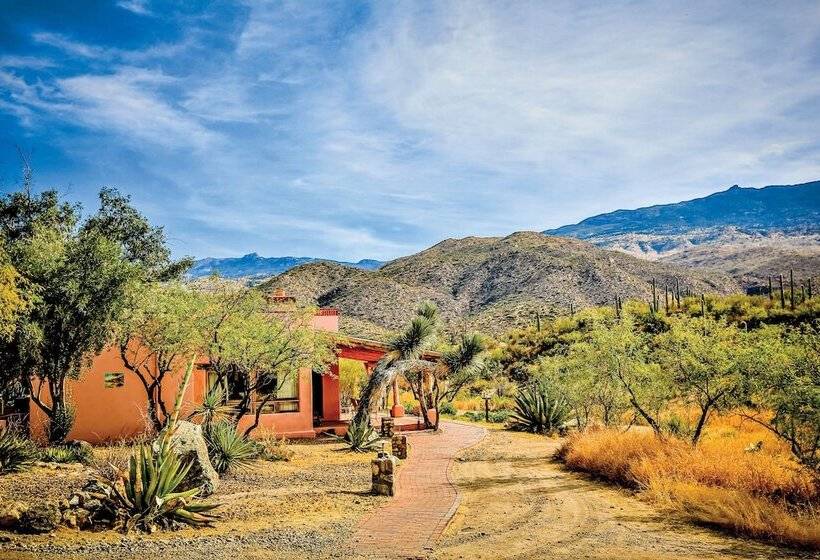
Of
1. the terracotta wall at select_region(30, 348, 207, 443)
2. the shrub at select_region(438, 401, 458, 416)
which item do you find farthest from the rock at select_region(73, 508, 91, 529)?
the shrub at select_region(438, 401, 458, 416)

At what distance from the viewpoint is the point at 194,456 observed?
11352 mm

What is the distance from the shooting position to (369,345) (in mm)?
23219

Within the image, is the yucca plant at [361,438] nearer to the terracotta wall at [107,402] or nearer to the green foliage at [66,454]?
the terracotta wall at [107,402]

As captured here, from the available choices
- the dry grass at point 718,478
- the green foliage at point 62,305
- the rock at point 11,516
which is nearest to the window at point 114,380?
the green foliage at point 62,305

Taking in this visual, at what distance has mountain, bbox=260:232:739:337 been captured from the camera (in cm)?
6072

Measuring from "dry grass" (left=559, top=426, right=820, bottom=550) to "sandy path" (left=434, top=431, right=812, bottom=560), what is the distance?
0.38 meters

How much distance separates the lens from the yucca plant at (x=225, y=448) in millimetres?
13906

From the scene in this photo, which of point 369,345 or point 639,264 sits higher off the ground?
point 639,264

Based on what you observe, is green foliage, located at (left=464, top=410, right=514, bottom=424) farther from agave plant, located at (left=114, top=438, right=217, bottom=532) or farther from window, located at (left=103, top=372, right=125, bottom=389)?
agave plant, located at (left=114, top=438, right=217, bottom=532)

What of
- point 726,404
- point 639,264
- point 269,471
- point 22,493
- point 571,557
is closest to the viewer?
point 571,557

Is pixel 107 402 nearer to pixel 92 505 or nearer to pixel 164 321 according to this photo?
pixel 164 321

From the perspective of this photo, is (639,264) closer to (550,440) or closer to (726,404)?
(550,440)

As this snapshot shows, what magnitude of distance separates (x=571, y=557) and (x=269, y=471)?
28.3 feet

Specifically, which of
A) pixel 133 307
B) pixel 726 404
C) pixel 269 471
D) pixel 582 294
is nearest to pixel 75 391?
pixel 133 307
